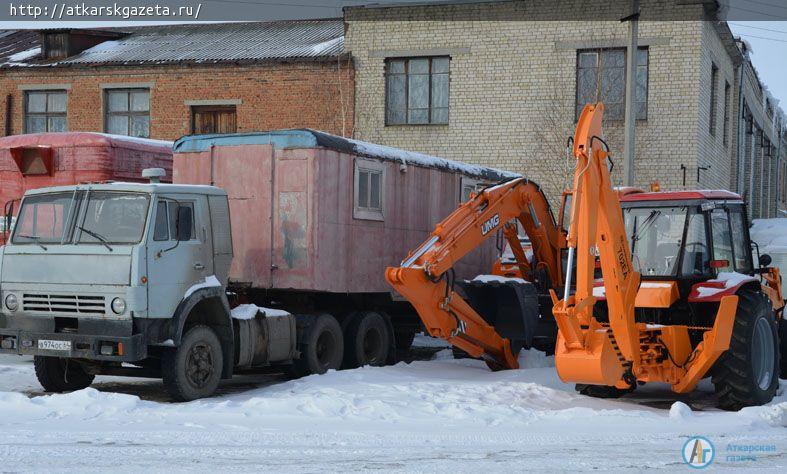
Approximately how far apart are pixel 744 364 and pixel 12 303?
8225mm

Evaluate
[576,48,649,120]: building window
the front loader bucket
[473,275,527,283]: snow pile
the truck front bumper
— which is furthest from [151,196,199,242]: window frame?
[576,48,649,120]: building window

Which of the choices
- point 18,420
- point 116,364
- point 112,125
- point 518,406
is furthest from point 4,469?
point 112,125

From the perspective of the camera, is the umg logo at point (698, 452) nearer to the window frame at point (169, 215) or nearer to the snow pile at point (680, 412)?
the snow pile at point (680, 412)

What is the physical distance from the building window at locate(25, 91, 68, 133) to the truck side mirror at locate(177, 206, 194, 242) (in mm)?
20935

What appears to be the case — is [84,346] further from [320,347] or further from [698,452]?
[698,452]

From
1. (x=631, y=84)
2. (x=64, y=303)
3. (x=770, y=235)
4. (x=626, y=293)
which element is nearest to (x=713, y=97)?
(x=770, y=235)

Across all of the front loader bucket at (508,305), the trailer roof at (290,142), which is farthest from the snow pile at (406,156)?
the front loader bucket at (508,305)

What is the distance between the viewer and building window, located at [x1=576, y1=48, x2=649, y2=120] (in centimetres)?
2727

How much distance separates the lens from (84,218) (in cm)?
1253

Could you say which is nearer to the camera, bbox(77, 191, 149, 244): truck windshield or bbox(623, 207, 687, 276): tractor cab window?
bbox(77, 191, 149, 244): truck windshield

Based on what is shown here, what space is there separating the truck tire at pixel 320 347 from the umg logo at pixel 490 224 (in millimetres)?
2439

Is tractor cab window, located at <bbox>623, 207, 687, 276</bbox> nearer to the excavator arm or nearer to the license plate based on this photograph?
the excavator arm

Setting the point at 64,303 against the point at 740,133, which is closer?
the point at 64,303

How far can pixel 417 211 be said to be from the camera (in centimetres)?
1705
